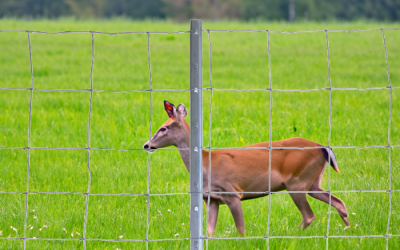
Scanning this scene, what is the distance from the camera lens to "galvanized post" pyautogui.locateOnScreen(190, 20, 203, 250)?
3.57m

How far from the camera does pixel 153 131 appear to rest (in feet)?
26.2

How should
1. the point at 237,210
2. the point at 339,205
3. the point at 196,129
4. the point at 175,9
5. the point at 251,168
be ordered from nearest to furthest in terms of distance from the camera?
1. the point at 196,129
2. the point at 237,210
3. the point at 251,168
4. the point at 339,205
5. the point at 175,9

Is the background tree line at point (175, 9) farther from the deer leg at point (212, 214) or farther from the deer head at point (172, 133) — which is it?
the deer leg at point (212, 214)

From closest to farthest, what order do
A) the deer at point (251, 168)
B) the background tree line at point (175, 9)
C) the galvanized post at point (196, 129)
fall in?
the galvanized post at point (196, 129) → the deer at point (251, 168) → the background tree line at point (175, 9)

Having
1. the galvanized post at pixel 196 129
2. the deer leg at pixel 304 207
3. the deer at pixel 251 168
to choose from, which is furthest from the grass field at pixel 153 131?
the galvanized post at pixel 196 129

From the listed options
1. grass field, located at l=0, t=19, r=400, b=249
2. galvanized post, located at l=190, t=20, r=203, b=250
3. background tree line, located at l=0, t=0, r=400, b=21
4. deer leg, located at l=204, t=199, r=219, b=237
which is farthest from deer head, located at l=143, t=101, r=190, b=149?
background tree line, located at l=0, t=0, r=400, b=21

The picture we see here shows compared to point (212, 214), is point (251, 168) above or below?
above

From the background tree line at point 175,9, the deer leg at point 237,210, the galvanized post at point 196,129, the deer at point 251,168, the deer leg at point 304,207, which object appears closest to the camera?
the galvanized post at point 196,129

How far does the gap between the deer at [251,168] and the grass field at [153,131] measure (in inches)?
12.7

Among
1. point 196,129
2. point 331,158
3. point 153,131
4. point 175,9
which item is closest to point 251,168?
point 331,158

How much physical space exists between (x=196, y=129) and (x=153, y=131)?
14.5ft

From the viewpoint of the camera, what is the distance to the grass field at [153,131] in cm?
476

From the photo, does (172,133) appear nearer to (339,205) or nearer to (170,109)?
(170,109)

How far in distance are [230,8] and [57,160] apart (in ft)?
198
